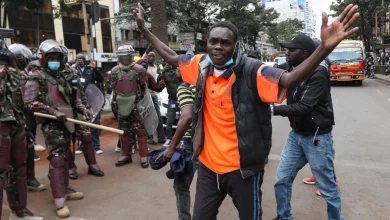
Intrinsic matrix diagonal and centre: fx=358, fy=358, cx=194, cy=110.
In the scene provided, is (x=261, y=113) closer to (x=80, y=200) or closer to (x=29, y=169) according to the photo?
(x=80, y=200)

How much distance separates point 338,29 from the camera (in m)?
1.85

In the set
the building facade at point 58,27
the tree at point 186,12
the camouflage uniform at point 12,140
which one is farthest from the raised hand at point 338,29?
the tree at point 186,12

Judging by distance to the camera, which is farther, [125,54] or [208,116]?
[125,54]

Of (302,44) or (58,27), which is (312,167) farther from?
(58,27)

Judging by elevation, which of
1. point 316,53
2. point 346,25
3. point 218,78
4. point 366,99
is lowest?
point 366,99

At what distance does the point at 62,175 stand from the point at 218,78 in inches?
103

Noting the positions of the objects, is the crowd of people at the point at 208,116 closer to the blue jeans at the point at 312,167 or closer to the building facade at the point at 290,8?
the blue jeans at the point at 312,167

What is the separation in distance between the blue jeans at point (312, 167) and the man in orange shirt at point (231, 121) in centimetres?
108

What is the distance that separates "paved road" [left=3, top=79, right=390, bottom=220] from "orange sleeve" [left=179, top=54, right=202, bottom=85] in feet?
6.12

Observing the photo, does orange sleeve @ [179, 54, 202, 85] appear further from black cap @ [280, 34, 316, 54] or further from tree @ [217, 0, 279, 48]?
tree @ [217, 0, 279, 48]

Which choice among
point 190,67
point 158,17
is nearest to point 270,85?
point 190,67

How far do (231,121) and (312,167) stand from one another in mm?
1353

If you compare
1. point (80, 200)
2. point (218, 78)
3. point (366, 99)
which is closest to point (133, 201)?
point (80, 200)

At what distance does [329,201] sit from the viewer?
321cm
